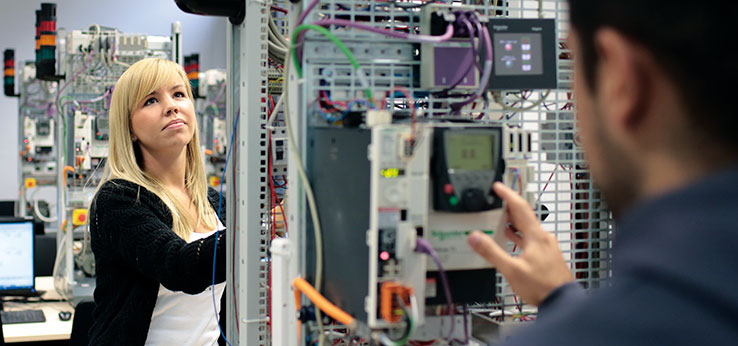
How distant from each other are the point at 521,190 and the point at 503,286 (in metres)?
0.44

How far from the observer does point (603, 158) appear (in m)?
0.76

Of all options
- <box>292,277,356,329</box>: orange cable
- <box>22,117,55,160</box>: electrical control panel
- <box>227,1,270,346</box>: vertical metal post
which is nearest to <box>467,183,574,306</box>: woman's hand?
<box>292,277,356,329</box>: orange cable

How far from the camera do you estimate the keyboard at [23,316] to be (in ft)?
12.2

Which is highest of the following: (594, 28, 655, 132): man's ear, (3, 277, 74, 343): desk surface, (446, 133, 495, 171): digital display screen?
(594, 28, 655, 132): man's ear

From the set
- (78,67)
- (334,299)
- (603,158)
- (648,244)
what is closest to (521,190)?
(334,299)

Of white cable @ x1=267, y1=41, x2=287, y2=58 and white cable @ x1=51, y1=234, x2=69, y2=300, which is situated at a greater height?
white cable @ x1=267, y1=41, x2=287, y2=58

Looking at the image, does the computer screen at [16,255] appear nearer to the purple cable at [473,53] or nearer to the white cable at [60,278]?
the white cable at [60,278]

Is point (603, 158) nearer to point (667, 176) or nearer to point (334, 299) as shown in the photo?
point (667, 176)

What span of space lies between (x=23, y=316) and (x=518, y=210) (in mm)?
3262

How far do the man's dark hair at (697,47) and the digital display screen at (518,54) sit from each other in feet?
3.12

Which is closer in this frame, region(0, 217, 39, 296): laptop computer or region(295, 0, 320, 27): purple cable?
region(295, 0, 320, 27): purple cable

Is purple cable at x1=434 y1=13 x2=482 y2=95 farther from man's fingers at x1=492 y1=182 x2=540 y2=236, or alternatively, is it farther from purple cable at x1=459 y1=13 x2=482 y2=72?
man's fingers at x1=492 y1=182 x2=540 y2=236

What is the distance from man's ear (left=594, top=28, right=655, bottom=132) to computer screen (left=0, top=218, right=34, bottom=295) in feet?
12.1

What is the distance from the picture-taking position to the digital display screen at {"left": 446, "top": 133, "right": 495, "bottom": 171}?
4.26 ft
